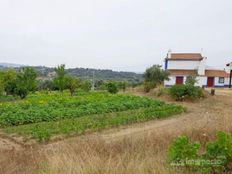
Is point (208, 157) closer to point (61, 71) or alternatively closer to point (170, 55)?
point (61, 71)

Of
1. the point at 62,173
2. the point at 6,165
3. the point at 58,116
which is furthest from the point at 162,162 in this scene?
the point at 58,116

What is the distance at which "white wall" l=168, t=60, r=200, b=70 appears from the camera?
1644 inches

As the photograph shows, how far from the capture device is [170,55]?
42750mm

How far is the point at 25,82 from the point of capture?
25.0 meters

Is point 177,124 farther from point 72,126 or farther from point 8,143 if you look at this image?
point 8,143

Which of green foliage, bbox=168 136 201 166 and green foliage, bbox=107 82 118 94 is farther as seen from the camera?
green foliage, bbox=107 82 118 94

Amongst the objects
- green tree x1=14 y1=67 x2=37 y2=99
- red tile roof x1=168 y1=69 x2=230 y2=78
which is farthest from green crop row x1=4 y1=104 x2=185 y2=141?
red tile roof x1=168 y1=69 x2=230 y2=78

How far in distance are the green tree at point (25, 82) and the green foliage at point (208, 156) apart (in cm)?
2215

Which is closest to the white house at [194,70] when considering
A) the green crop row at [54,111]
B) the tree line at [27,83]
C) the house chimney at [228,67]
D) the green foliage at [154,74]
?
the house chimney at [228,67]

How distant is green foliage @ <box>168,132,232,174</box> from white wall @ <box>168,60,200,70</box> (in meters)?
38.9

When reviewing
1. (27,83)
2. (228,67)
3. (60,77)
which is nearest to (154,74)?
(60,77)

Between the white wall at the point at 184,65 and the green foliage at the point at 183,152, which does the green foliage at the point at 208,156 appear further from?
the white wall at the point at 184,65

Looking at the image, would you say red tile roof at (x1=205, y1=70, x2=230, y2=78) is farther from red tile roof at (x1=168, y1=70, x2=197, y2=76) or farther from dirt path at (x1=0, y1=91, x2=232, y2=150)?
dirt path at (x1=0, y1=91, x2=232, y2=150)

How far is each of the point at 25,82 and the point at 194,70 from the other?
25127 millimetres
